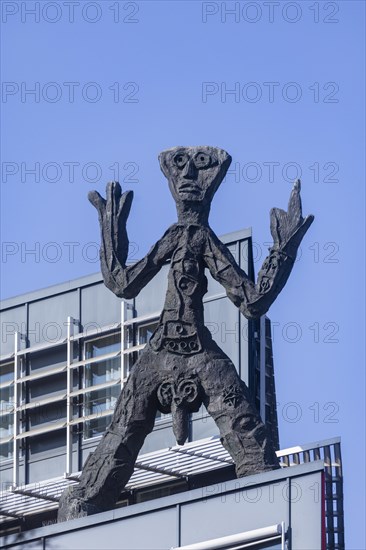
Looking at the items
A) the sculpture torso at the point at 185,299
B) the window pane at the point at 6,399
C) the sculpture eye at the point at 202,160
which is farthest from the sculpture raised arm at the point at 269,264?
the window pane at the point at 6,399

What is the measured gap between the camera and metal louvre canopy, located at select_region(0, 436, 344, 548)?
3403cm

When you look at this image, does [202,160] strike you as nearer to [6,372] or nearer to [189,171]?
[189,171]

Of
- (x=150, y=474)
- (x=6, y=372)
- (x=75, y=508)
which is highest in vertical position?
(x=6, y=372)

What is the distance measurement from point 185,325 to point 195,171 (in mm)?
1928

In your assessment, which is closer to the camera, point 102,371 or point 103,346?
point 102,371

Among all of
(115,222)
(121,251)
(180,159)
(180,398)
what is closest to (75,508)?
(180,398)

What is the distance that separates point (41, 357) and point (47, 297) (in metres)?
1.09

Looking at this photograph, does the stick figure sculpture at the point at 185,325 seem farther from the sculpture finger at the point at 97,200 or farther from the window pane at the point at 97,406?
the window pane at the point at 97,406

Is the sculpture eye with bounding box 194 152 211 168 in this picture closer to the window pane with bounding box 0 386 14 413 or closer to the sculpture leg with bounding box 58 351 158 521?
the sculpture leg with bounding box 58 351 158 521

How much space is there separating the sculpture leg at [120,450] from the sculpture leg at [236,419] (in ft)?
2.34

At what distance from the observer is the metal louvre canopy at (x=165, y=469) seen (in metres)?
34.0

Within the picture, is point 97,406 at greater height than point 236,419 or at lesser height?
greater

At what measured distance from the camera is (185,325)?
27.1 metres

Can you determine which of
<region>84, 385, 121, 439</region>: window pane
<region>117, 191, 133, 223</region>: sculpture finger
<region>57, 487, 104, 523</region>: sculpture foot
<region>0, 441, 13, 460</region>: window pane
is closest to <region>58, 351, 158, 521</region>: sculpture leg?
<region>57, 487, 104, 523</region>: sculpture foot
